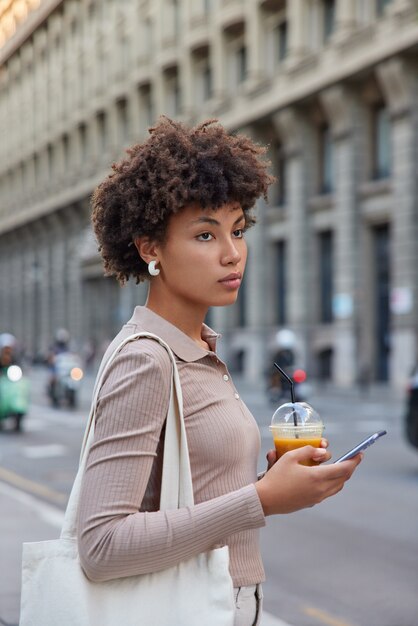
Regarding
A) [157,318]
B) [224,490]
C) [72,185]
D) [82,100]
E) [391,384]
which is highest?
[82,100]

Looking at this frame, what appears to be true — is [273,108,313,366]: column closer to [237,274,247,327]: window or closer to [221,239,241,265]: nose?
[237,274,247,327]: window

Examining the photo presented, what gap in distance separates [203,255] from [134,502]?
1.70 feet

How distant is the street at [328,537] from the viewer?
5.71m

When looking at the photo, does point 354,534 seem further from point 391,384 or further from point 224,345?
point 224,345

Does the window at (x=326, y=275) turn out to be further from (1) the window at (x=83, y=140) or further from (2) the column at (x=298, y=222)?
(1) the window at (x=83, y=140)

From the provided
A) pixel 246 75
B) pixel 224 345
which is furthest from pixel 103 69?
pixel 224 345

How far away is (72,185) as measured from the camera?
A: 53.9 meters

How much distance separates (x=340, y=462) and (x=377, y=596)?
4380mm

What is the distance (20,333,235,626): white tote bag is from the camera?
6.03 ft

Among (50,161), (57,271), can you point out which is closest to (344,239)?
(57,271)

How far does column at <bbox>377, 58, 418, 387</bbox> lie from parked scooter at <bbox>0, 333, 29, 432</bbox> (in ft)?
39.1

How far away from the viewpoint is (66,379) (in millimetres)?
22672

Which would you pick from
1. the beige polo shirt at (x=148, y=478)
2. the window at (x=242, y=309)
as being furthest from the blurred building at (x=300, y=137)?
the beige polo shirt at (x=148, y=478)

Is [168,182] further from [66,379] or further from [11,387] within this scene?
[66,379]
